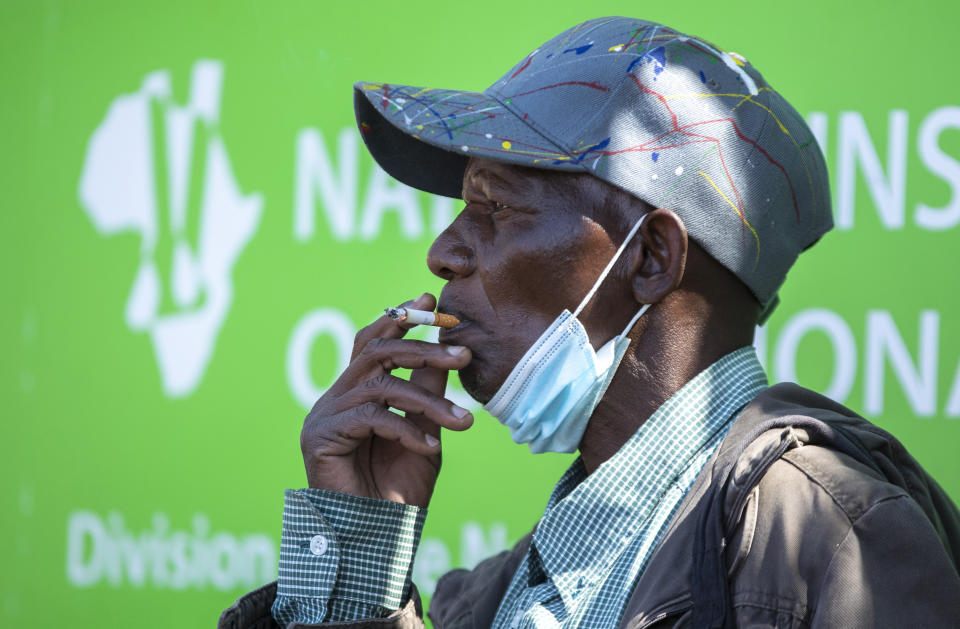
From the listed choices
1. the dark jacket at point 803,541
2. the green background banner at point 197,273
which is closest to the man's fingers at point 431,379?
the dark jacket at point 803,541

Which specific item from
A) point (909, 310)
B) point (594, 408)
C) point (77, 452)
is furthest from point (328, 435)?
point (909, 310)

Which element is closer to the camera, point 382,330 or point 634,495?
point 634,495

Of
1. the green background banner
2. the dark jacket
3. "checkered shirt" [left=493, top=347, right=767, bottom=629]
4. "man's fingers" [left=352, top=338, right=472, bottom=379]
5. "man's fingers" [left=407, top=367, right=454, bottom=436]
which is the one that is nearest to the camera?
the dark jacket

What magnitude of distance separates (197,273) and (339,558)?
1.27m

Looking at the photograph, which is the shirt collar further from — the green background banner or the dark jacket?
the green background banner

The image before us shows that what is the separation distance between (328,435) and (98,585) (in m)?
1.31

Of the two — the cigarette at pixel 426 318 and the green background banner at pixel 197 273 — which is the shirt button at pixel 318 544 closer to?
the cigarette at pixel 426 318

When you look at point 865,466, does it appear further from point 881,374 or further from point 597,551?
point 881,374

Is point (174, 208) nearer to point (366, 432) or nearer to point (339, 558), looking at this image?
point (366, 432)

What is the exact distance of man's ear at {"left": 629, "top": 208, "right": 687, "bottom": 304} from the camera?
1.76m

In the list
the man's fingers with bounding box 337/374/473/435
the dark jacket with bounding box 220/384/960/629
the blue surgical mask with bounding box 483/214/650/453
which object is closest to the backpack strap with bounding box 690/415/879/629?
the dark jacket with bounding box 220/384/960/629

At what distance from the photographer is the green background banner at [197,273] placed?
9.27ft

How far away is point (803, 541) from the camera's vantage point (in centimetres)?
138

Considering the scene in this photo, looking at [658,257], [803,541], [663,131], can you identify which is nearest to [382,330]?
[658,257]
